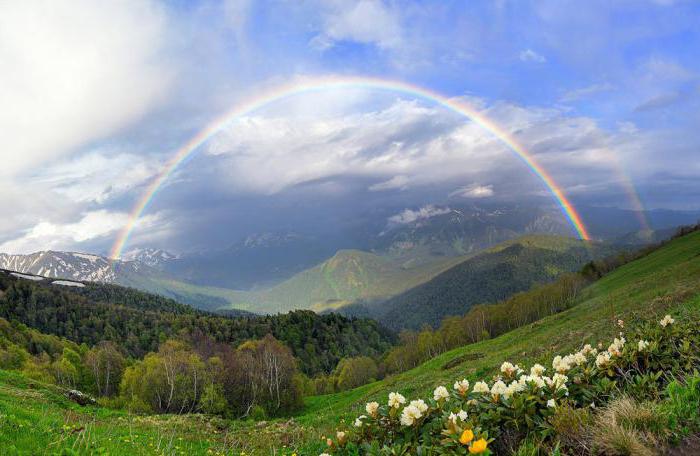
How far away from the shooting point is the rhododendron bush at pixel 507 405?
4.74 metres

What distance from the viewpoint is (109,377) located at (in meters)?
84.6

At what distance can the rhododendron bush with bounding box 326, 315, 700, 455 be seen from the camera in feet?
15.6

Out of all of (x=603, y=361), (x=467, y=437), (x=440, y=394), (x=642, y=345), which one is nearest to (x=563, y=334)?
(x=642, y=345)

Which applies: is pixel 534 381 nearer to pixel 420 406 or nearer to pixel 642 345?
pixel 420 406

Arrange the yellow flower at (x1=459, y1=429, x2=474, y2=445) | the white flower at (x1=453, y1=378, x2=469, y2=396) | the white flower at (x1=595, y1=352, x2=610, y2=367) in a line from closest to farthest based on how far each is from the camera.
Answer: the yellow flower at (x1=459, y1=429, x2=474, y2=445)
the white flower at (x1=453, y1=378, x2=469, y2=396)
the white flower at (x1=595, y1=352, x2=610, y2=367)

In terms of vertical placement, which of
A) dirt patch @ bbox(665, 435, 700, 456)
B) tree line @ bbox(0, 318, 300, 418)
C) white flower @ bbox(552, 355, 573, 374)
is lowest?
tree line @ bbox(0, 318, 300, 418)

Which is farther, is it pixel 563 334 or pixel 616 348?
pixel 563 334

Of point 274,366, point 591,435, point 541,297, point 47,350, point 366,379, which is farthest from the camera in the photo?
point 541,297

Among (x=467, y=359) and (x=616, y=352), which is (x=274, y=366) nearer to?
(x=467, y=359)

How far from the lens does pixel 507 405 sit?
5.09m

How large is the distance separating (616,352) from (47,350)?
140 meters

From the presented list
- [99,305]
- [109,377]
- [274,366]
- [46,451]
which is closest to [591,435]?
[46,451]

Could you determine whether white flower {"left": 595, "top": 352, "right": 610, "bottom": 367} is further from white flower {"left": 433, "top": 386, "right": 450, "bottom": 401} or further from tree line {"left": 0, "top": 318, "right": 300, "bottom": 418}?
tree line {"left": 0, "top": 318, "right": 300, "bottom": 418}

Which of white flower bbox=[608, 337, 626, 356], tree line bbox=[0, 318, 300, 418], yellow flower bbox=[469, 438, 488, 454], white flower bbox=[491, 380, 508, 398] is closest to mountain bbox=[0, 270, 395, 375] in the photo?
tree line bbox=[0, 318, 300, 418]
